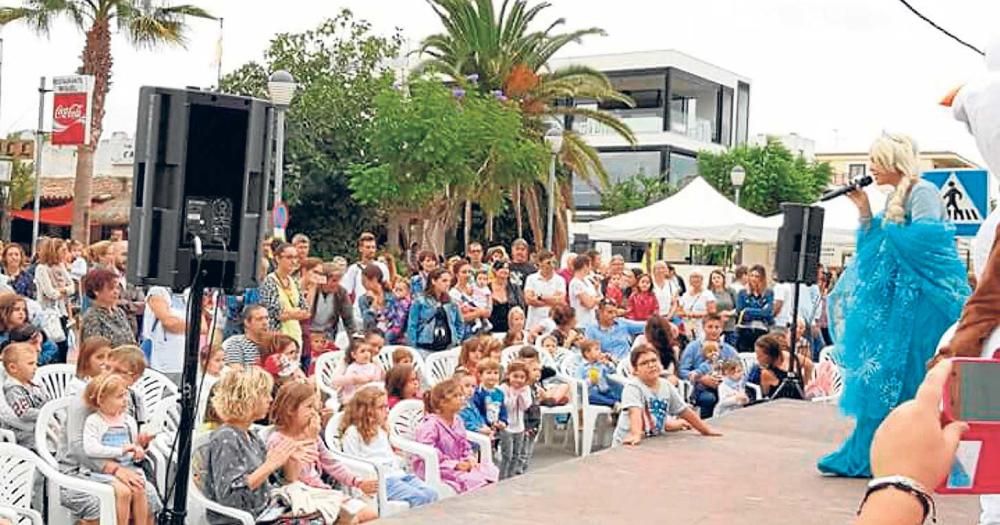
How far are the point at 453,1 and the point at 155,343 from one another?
1735 cm

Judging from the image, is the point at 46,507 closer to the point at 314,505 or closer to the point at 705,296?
the point at 314,505

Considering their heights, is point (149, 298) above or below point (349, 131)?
below

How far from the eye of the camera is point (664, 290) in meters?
11.6

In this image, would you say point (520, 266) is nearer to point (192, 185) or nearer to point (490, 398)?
point (490, 398)

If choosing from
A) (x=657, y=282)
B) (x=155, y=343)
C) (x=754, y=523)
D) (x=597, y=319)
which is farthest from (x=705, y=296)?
(x=754, y=523)

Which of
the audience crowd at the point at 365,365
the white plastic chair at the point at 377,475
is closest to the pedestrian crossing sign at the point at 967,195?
the audience crowd at the point at 365,365

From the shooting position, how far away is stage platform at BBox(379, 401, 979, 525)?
4.39 metres

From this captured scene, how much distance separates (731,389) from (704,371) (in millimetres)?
290

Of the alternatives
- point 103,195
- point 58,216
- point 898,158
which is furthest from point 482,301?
point 103,195

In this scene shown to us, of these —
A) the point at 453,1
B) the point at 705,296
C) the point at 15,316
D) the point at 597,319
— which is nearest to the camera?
the point at 15,316

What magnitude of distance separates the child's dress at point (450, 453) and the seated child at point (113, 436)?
4.62ft

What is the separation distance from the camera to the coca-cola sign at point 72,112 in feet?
58.4

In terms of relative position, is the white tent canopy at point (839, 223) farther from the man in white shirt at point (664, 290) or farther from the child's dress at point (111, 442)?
the child's dress at point (111, 442)

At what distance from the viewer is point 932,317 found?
4.65 meters
